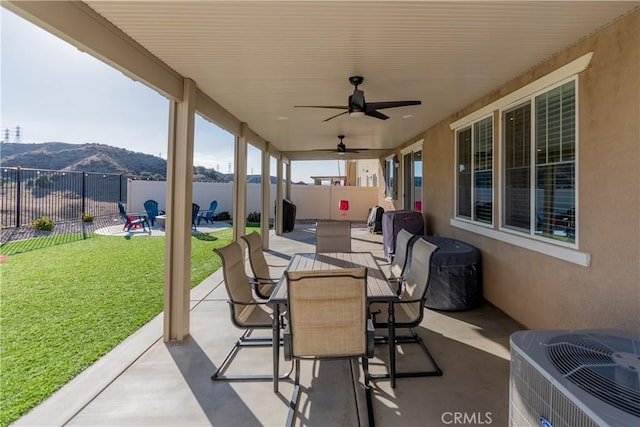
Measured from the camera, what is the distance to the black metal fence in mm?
9312

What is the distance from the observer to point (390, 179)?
10.7 metres

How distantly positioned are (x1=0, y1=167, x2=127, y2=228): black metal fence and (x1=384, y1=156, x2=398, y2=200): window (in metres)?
11.2

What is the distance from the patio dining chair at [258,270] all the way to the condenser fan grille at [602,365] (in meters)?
2.39

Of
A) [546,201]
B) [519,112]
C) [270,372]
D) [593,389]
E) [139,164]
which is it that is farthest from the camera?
[139,164]

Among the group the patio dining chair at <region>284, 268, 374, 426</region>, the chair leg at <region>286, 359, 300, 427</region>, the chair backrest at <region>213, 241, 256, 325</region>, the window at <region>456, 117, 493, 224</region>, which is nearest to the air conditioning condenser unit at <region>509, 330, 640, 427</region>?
the patio dining chair at <region>284, 268, 374, 426</region>

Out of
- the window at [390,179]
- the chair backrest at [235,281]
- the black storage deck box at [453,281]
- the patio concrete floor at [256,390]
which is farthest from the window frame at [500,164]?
the window at [390,179]

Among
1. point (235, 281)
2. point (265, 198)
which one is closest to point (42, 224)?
point (265, 198)

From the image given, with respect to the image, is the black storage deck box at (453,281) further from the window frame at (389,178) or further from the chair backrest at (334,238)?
the window frame at (389,178)

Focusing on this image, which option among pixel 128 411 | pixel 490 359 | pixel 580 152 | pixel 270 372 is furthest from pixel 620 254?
pixel 128 411

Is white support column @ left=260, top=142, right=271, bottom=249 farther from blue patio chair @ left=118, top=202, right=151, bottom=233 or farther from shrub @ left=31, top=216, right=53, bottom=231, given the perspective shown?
shrub @ left=31, top=216, right=53, bottom=231

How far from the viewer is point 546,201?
129 inches

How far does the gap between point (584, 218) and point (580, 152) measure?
1.91ft

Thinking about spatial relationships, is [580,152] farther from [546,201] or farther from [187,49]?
[187,49]

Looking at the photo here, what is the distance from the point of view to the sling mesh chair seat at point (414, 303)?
2.59m
